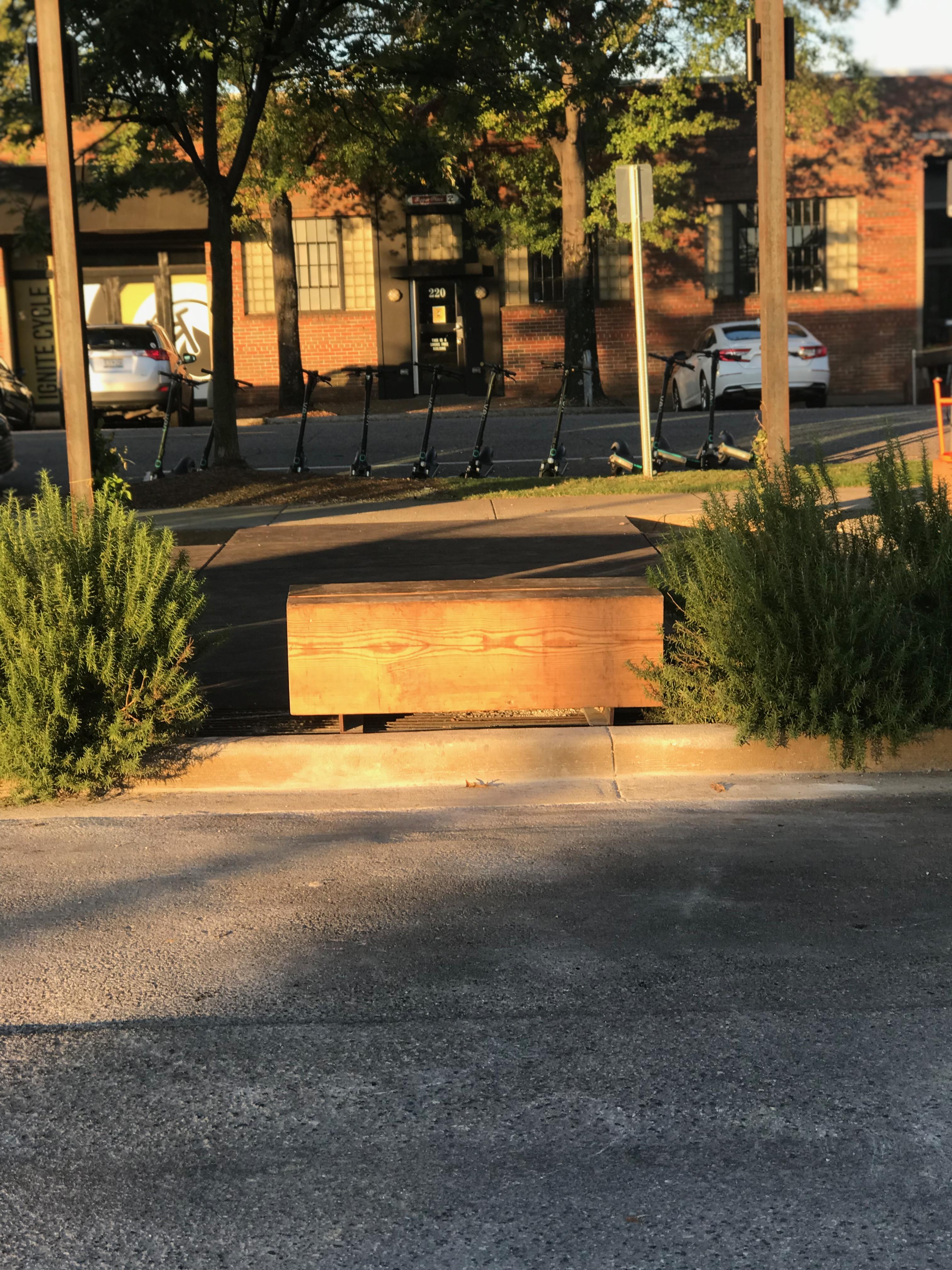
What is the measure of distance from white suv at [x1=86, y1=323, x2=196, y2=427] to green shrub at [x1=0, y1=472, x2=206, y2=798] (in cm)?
1765

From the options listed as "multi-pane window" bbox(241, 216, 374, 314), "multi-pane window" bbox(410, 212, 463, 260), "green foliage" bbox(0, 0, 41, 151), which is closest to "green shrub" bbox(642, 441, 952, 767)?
"green foliage" bbox(0, 0, 41, 151)

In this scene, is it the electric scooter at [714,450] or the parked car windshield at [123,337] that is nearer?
the electric scooter at [714,450]

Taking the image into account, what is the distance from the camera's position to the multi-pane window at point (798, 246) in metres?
33.5

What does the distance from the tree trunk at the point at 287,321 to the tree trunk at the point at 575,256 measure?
5539 millimetres

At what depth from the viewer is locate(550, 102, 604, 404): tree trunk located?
93.6 feet

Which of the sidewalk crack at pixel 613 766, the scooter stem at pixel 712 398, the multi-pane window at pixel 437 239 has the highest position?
the multi-pane window at pixel 437 239

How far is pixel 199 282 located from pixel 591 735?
29.3 metres

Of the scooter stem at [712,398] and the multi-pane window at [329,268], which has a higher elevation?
the multi-pane window at [329,268]

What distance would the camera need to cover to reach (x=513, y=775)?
21.7 feet

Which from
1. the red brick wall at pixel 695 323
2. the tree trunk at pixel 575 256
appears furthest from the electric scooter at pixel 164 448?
the red brick wall at pixel 695 323

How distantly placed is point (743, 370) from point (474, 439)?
6.64 metres

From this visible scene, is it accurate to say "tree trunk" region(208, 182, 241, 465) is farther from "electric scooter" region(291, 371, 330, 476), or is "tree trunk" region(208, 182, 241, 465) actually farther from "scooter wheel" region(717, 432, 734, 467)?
"scooter wheel" region(717, 432, 734, 467)

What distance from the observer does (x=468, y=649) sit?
6.84 m

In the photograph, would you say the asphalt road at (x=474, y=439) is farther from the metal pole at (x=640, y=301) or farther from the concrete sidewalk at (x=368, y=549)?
the concrete sidewalk at (x=368, y=549)
